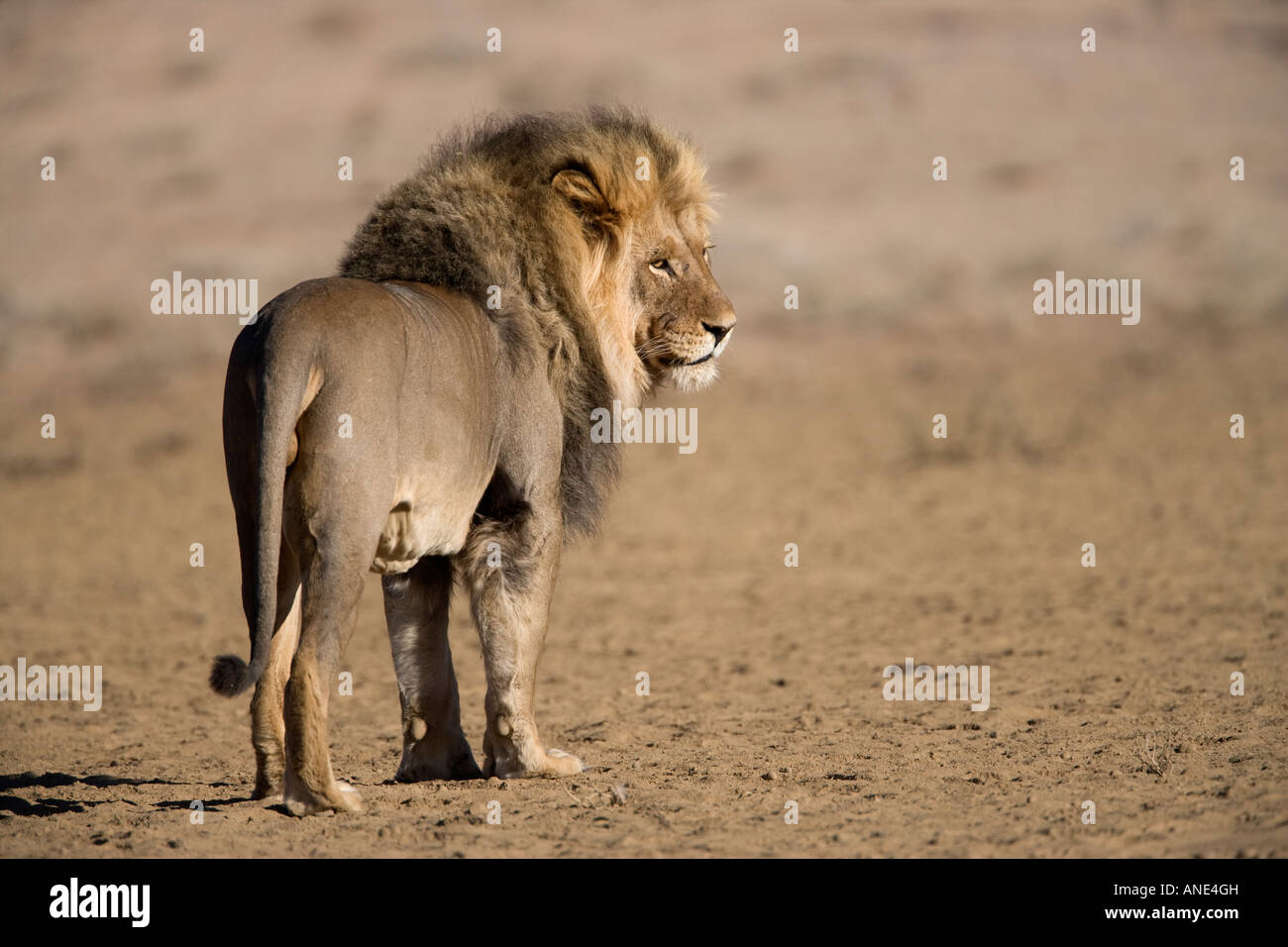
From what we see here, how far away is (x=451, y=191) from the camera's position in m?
5.52

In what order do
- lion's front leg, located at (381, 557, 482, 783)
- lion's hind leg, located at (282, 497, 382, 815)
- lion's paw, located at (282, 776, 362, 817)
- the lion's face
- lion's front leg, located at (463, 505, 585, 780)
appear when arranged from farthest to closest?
the lion's face < lion's front leg, located at (381, 557, 482, 783) < lion's front leg, located at (463, 505, 585, 780) < lion's paw, located at (282, 776, 362, 817) < lion's hind leg, located at (282, 497, 382, 815)

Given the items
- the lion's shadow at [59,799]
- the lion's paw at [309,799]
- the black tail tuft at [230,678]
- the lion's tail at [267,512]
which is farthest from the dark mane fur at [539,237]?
the lion's shadow at [59,799]

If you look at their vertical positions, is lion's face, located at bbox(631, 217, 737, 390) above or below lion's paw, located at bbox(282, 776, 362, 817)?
above

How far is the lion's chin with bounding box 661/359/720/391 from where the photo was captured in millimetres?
6094

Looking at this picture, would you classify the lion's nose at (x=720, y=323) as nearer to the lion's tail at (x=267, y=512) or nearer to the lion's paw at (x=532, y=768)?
the lion's paw at (x=532, y=768)

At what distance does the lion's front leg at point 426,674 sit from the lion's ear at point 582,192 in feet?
5.00

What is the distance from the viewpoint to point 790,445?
15.5 metres

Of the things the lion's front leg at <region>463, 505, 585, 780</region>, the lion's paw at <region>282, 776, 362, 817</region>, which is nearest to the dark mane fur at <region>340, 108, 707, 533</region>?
the lion's front leg at <region>463, 505, 585, 780</region>

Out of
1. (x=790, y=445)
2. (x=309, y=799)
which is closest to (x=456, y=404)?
(x=309, y=799)

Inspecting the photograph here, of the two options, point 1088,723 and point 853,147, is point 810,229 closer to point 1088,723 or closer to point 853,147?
point 853,147

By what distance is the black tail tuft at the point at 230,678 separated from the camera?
14.2 feet

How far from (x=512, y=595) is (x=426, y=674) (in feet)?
1.77

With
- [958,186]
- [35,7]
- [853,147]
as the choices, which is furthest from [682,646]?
[35,7]

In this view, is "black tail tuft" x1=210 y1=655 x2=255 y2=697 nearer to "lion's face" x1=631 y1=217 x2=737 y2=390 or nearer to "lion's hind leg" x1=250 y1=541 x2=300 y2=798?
"lion's hind leg" x1=250 y1=541 x2=300 y2=798
